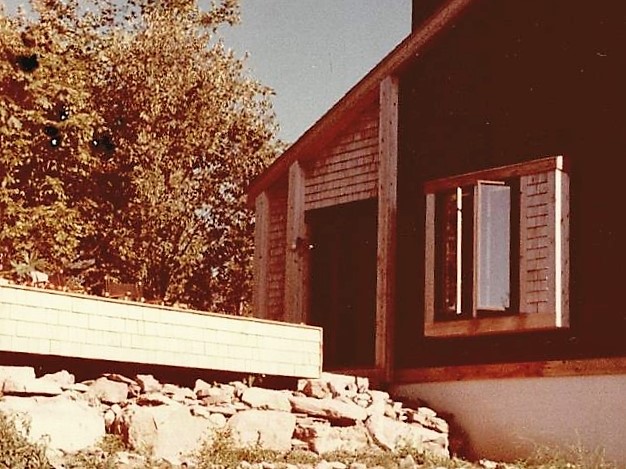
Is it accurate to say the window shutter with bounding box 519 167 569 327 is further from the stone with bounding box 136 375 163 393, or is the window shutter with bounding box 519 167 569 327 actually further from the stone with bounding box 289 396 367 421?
the stone with bounding box 136 375 163 393

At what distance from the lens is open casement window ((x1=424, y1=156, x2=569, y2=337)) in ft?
58.1

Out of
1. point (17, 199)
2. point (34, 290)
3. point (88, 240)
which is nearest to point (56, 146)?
point (17, 199)

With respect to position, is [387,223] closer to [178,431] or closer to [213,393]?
[213,393]

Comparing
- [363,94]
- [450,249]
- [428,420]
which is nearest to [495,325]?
[450,249]

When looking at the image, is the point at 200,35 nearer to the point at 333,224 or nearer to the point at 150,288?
the point at 150,288

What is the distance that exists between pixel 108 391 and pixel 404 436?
14.1 feet

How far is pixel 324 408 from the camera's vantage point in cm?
1697

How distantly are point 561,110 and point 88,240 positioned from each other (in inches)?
637

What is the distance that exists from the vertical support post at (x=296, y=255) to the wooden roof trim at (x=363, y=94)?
0.37 meters

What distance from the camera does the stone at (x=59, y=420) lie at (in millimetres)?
14117

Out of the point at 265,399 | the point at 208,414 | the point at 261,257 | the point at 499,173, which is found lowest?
the point at 208,414

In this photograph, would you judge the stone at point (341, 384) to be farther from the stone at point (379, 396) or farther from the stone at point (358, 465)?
the stone at point (358, 465)

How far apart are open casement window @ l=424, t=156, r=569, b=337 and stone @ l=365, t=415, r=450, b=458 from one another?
160cm

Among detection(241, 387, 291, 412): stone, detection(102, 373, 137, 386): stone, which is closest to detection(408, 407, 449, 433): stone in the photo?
detection(241, 387, 291, 412): stone
